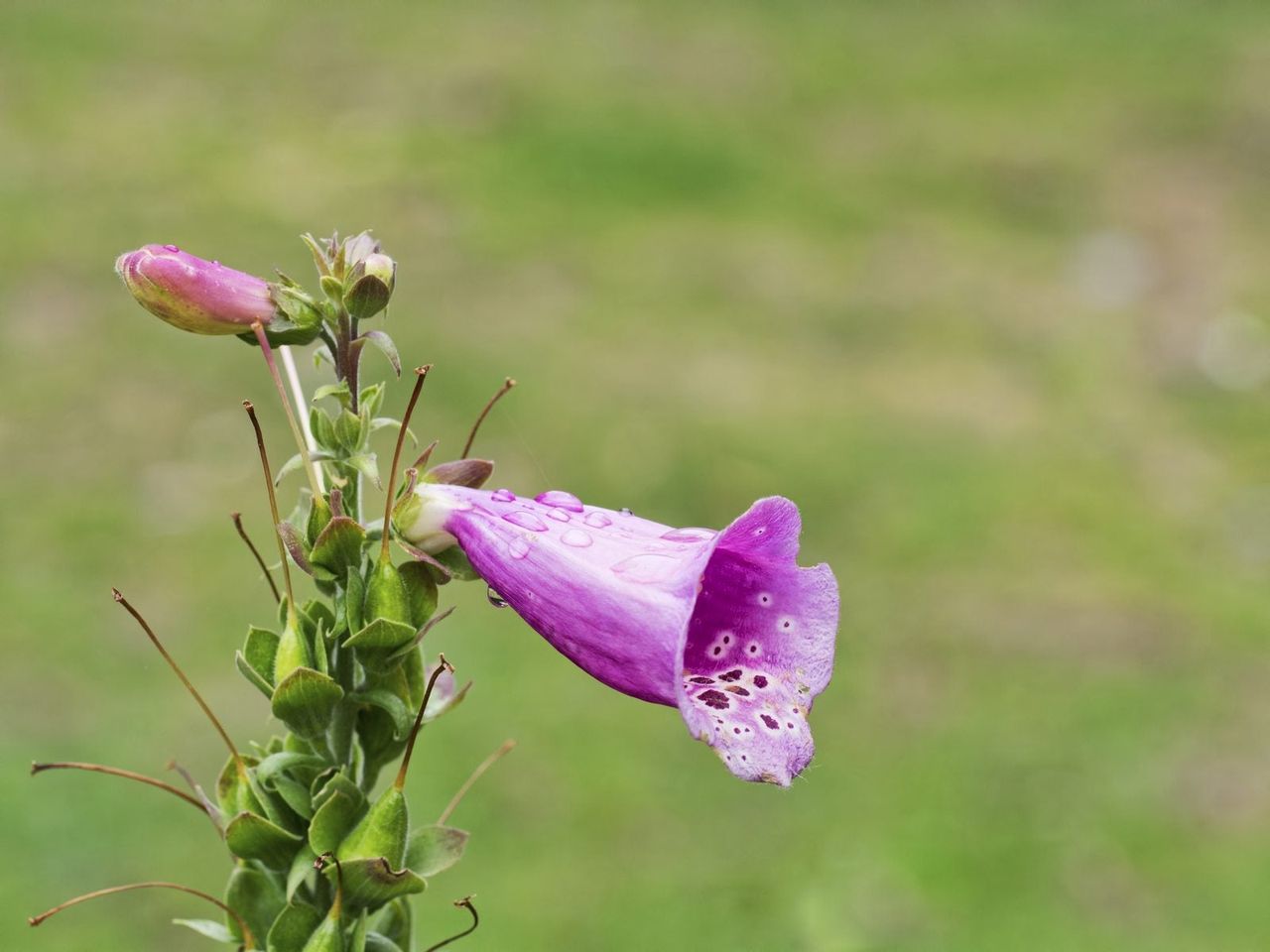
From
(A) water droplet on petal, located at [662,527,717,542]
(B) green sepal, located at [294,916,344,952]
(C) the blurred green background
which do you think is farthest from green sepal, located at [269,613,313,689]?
(C) the blurred green background

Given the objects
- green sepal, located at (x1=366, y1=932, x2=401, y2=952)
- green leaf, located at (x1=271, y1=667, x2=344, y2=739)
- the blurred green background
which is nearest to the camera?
green leaf, located at (x1=271, y1=667, x2=344, y2=739)

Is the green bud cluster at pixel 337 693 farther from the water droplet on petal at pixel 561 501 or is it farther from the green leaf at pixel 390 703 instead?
the water droplet on petal at pixel 561 501

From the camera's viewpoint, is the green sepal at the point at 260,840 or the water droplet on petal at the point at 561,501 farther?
the water droplet on petal at the point at 561,501

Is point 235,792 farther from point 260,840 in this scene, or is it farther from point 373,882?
point 373,882

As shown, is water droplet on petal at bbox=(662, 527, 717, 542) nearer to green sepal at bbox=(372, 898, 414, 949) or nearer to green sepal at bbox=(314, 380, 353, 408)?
green sepal at bbox=(314, 380, 353, 408)

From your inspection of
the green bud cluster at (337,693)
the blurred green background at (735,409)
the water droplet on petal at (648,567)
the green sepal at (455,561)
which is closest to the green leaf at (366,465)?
the green bud cluster at (337,693)

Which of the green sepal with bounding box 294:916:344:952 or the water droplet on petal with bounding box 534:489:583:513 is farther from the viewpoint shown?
the water droplet on petal with bounding box 534:489:583:513
